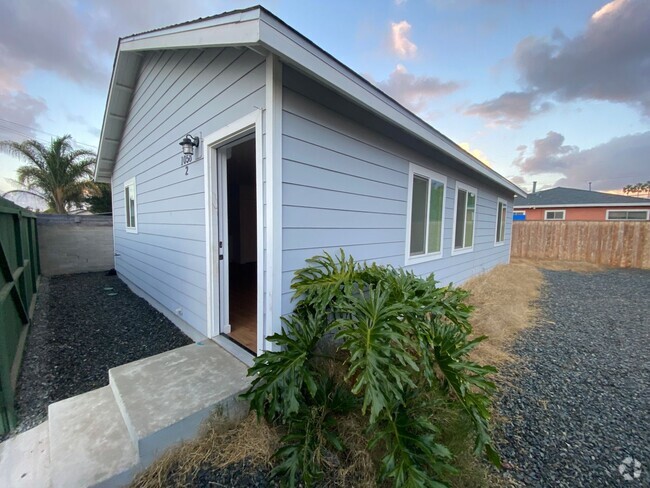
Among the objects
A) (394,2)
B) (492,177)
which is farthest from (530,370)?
(394,2)

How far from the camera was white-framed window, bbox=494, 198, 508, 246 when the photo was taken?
8094 mm

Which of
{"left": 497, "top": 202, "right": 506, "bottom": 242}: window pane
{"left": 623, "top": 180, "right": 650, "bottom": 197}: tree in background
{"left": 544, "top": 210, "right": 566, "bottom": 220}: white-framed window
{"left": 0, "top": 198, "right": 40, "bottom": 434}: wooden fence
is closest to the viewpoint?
{"left": 0, "top": 198, "right": 40, "bottom": 434}: wooden fence

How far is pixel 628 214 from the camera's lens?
14320 millimetres

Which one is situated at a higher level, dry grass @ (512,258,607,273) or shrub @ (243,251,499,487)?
shrub @ (243,251,499,487)

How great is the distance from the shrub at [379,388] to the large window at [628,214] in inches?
761

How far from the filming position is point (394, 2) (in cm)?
492

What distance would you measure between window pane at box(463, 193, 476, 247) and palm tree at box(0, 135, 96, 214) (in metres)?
15.0

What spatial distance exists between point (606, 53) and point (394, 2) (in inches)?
278

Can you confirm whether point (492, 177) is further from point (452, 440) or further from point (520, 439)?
point (452, 440)

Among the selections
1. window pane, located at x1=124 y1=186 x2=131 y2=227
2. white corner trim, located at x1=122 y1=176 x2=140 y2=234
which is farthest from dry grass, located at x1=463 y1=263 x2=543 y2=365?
window pane, located at x1=124 y1=186 x2=131 y2=227

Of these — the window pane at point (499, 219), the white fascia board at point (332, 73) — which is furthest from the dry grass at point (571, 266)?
the white fascia board at point (332, 73)

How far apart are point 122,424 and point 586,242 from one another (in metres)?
14.6

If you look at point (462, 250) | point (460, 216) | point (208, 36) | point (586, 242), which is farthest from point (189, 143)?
point (586, 242)

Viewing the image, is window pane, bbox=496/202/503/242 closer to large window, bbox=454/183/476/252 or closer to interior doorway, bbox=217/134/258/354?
large window, bbox=454/183/476/252
